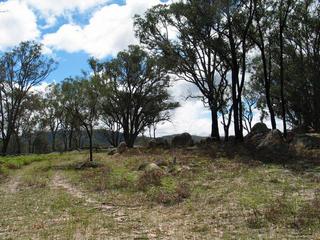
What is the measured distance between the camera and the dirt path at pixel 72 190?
16969mm

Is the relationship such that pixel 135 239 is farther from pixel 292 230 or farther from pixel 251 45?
pixel 251 45

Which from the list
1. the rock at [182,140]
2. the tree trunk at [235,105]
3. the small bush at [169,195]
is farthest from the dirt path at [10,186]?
the rock at [182,140]

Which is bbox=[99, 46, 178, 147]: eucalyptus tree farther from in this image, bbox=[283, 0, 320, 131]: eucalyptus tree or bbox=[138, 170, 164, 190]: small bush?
bbox=[138, 170, 164, 190]: small bush

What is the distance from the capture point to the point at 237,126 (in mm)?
42438

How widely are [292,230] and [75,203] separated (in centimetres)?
891

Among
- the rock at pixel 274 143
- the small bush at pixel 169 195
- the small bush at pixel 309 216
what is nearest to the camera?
the small bush at pixel 309 216

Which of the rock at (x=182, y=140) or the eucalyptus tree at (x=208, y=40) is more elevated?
the eucalyptus tree at (x=208, y=40)

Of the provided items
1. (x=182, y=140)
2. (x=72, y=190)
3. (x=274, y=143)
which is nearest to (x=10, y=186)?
(x=72, y=190)

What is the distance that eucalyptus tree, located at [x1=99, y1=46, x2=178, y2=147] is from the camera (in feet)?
224

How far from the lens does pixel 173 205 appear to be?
1605 centimetres

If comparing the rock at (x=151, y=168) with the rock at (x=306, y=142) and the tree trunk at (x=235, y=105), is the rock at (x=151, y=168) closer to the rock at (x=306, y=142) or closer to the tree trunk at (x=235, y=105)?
the rock at (x=306, y=142)

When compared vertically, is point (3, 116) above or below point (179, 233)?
above

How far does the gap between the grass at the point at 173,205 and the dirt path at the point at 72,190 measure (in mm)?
41

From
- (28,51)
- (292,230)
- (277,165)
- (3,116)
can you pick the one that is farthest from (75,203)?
(3,116)
